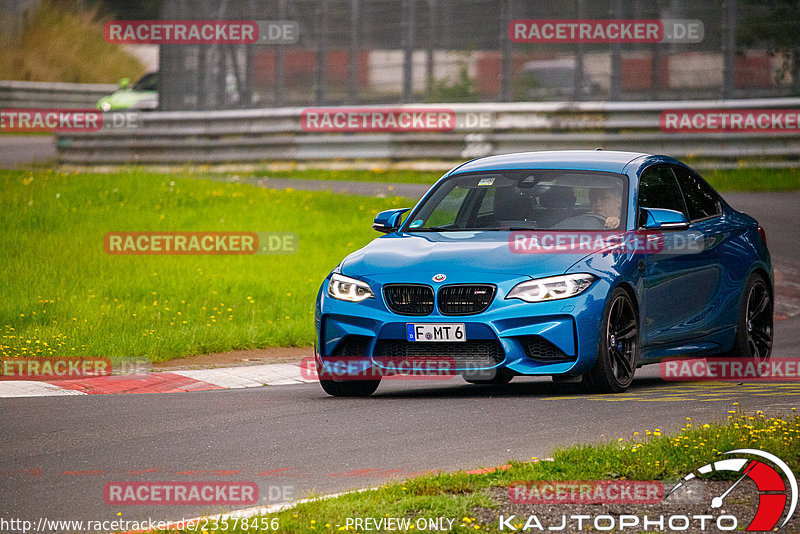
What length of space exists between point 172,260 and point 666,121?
29.8 feet

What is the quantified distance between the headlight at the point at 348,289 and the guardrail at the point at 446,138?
13.5 meters

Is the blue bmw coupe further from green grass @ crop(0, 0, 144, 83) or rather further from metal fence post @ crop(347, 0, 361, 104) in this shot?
green grass @ crop(0, 0, 144, 83)

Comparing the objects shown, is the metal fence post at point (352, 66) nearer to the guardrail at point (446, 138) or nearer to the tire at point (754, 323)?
the guardrail at point (446, 138)

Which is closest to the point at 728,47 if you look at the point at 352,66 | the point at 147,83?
the point at 352,66

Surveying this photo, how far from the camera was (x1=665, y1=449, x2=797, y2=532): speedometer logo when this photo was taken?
5.64 meters

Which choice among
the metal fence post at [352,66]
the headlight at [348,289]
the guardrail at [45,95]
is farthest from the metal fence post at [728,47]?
the guardrail at [45,95]

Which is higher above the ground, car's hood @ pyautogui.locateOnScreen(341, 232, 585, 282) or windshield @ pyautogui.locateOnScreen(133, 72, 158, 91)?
windshield @ pyautogui.locateOnScreen(133, 72, 158, 91)

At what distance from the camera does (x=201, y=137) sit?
991 inches

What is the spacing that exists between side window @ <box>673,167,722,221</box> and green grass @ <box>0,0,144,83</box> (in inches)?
1595

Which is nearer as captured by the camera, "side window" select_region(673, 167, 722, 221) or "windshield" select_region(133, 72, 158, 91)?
"side window" select_region(673, 167, 722, 221)

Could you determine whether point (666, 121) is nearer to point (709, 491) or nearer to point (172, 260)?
point (172, 260)

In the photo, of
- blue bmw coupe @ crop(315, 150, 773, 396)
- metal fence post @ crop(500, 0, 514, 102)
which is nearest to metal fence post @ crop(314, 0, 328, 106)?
metal fence post @ crop(500, 0, 514, 102)

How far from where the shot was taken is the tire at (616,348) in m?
9.09

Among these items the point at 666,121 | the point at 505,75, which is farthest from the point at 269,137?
the point at 666,121
